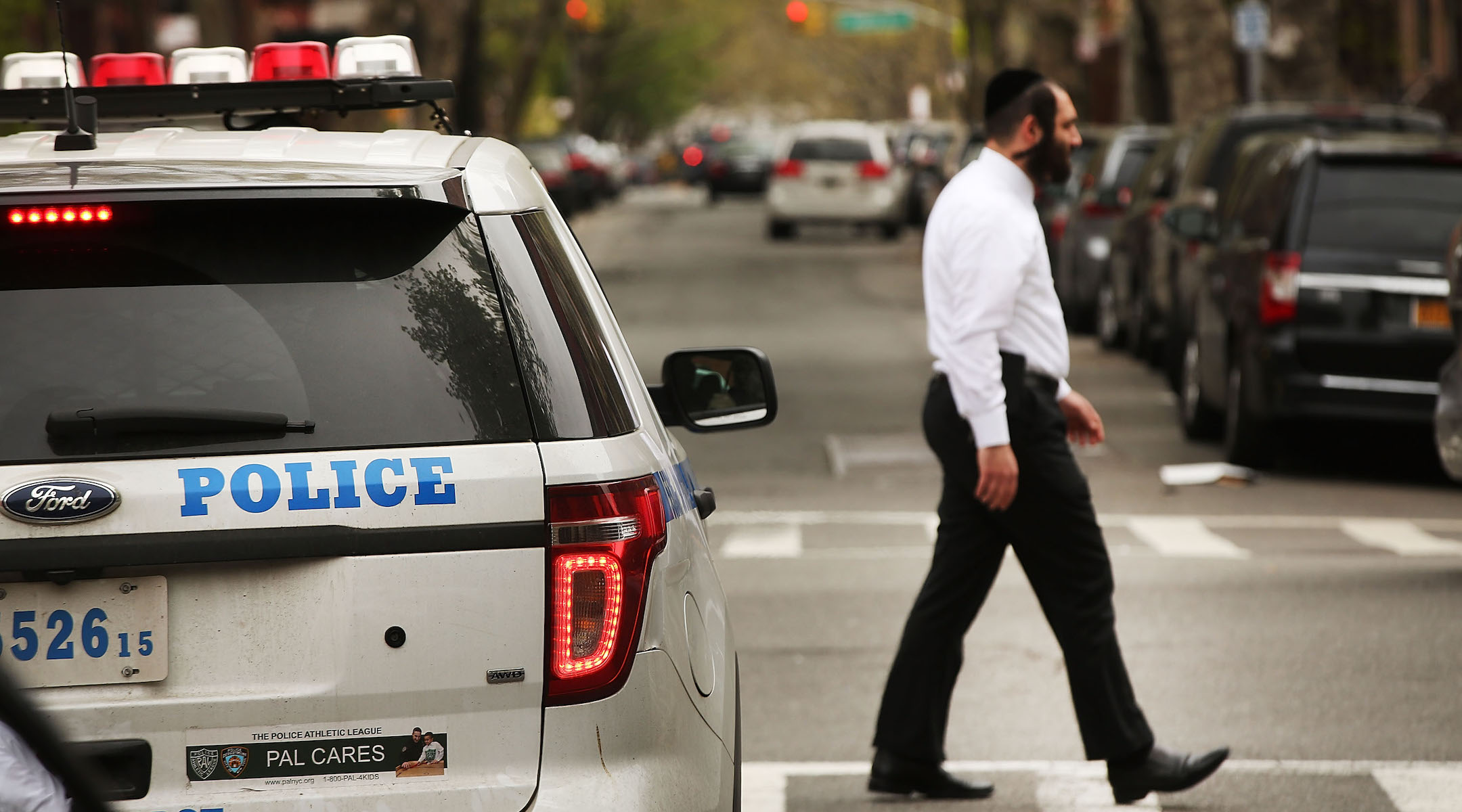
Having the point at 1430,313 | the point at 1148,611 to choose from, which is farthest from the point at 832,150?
the point at 1148,611

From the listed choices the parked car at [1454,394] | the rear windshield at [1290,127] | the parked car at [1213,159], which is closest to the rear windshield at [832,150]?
the parked car at [1213,159]

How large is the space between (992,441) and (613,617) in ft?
6.87

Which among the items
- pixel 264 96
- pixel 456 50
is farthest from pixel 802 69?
pixel 264 96

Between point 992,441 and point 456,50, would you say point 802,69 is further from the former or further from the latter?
point 992,441

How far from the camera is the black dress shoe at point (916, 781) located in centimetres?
545

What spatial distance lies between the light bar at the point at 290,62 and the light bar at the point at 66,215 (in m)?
1.33

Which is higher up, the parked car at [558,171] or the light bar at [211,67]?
the light bar at [211,67]

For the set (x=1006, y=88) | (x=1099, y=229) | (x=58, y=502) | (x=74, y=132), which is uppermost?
(x=74, y=132)

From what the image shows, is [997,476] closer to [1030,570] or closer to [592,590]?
[1030,570]

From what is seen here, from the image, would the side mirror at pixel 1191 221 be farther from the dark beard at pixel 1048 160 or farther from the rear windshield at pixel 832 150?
the rear windshield at pixel 832 150

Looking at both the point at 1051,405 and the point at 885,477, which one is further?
the point at 885,477

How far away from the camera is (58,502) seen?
3.01m

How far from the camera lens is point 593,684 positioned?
3.13m

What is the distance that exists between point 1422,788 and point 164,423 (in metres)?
3.83
